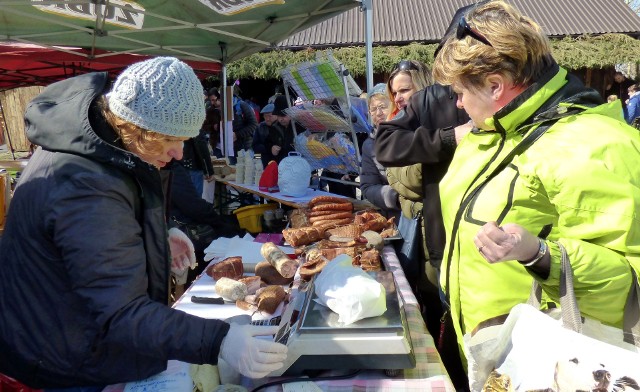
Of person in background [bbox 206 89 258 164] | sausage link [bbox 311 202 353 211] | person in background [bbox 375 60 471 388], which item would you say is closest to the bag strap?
person in background [bbox 375 60 471 388]

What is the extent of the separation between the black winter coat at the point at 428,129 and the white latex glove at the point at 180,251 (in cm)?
94

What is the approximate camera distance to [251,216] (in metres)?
5.36

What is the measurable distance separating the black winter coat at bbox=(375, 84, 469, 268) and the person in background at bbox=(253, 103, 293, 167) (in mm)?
Answer: 5473

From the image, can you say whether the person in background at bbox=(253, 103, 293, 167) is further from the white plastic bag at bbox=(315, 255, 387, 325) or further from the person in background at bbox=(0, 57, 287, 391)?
the person in background at bbox=(0, 57, 287, 391)

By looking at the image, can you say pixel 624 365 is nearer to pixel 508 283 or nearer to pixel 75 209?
pixel 508 283

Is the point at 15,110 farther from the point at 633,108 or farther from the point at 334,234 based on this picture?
the point at 633,108

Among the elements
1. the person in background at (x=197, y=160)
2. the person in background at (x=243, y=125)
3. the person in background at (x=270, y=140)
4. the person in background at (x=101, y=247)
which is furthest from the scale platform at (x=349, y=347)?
the person in background at (x=243, y=125)

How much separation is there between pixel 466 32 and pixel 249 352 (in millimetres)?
1089

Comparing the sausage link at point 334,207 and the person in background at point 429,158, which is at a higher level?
the person in background at point 429,158

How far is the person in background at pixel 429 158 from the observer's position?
2271mm

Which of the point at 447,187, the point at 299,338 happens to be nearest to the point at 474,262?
the point at 447,187

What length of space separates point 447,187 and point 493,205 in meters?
0.31

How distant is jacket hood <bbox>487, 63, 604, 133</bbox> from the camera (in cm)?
144

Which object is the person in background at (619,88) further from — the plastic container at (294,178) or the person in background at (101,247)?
the person in background at (101,247)
